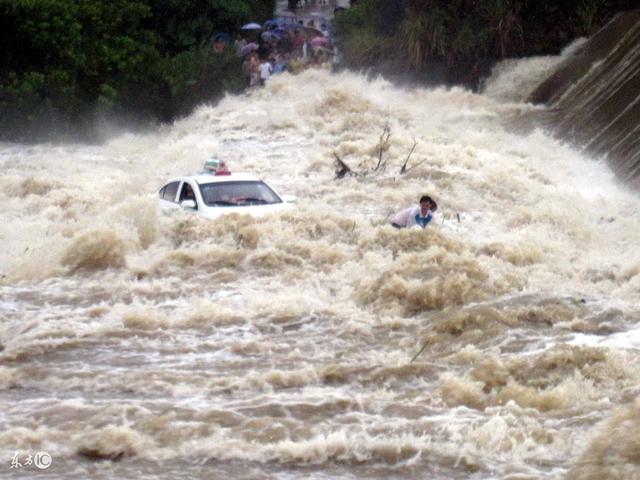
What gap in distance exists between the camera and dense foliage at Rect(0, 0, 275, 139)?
31.6 metres

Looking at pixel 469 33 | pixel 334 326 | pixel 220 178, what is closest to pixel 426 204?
pixel 220 178

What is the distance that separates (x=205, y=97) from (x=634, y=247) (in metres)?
20.3

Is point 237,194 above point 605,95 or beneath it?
beneath

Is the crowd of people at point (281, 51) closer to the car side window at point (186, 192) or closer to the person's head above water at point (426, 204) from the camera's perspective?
the car side window at point (186, 192)

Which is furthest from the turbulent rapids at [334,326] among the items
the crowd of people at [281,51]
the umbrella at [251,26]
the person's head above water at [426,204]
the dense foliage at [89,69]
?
the umbrella at [251,26]

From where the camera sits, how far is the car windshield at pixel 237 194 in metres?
15.7

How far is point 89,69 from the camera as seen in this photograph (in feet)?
109

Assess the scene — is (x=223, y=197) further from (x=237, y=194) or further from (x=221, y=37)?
(x=221, y=37)

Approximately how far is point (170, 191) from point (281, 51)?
2129 centimetres

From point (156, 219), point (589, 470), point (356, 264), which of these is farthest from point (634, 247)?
point (589, 470)

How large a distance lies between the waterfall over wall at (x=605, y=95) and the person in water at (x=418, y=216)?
19.1 ft

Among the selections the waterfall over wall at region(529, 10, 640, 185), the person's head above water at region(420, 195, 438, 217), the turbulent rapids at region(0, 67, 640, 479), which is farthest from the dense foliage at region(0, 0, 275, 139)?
the person's head above water at region(420, 195, 438, 217)

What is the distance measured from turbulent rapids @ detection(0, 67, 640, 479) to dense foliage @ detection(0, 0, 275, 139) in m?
10.1

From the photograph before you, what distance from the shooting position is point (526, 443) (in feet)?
25.6
